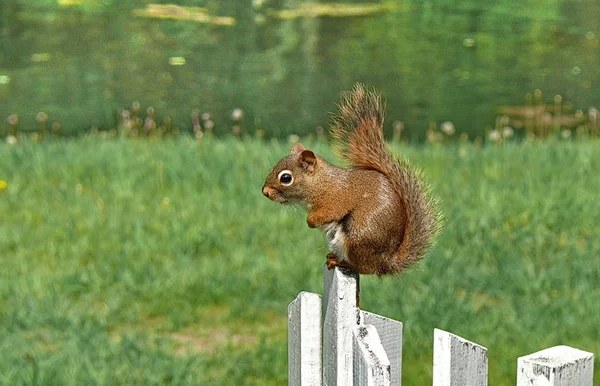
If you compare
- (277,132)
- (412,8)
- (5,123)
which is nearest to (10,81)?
(5,123)

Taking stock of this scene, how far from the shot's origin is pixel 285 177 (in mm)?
2334

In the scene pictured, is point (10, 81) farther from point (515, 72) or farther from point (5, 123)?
point (515, 72)

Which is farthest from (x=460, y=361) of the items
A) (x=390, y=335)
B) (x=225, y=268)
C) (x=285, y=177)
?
(x=225, y=268)

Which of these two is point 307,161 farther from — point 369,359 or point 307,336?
point 369,359

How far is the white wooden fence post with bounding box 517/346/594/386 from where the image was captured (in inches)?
67.4

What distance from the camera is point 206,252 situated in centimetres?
511

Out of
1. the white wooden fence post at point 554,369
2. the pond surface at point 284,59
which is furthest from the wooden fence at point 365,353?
the pond surface at point 284,59

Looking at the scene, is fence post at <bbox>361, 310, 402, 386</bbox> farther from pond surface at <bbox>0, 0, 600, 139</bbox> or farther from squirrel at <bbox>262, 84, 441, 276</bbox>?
pond surface at <bbox>0, 0, 600, 139</bbox>

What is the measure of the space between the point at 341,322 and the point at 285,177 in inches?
15.3

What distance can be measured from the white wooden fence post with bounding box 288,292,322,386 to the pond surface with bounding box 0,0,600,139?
626 centimetres

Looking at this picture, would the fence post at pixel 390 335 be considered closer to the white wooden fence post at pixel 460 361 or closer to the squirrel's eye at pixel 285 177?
the white wooden fence post at pixel 460 361

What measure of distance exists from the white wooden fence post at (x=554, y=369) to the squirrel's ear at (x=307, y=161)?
29.1 inches

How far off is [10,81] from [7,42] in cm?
128

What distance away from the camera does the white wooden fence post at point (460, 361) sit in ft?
6.20
